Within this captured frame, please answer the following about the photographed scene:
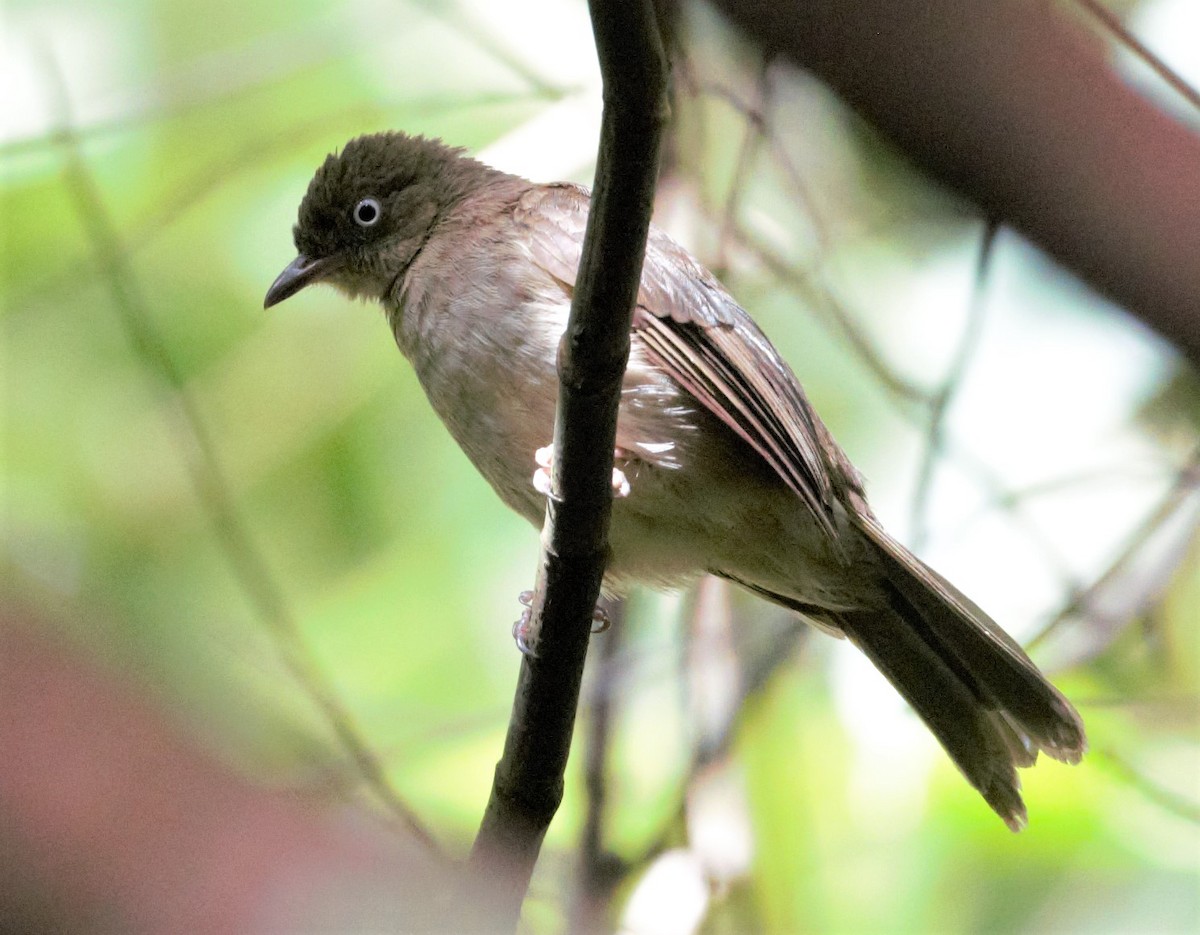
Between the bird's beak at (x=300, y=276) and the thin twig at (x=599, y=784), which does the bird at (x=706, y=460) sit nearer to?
the bird's beak at (x=300, y=276)

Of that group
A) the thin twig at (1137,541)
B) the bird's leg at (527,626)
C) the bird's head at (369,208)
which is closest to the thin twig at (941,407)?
the thin twig at (1137,541)

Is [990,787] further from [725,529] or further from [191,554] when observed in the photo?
[191,554]

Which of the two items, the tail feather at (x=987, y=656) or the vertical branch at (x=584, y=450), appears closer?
the vertical branch at (x=584, y=450)

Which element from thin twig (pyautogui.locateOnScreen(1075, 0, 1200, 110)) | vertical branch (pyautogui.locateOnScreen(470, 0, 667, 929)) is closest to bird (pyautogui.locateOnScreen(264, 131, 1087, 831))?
vertical branch (pyautogui.locateOnScreen(470, 0, 667, 929))

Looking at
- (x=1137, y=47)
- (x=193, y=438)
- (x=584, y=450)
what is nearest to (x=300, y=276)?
(x=193, y=438)

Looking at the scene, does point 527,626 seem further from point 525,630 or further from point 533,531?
point 533,531

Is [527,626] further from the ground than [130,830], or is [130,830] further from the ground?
[527,626]
